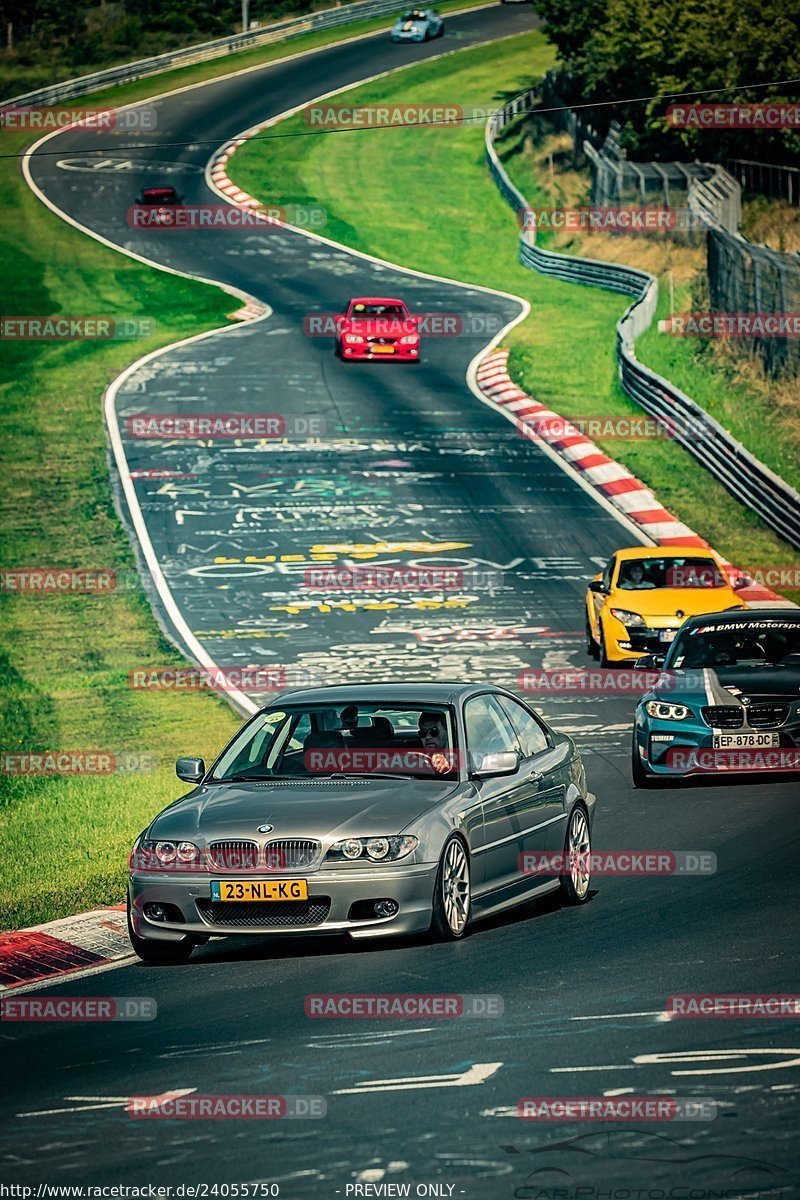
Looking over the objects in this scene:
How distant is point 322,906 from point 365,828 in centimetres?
45

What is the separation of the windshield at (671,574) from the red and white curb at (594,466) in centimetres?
184

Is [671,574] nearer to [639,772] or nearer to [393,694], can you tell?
[639,772]

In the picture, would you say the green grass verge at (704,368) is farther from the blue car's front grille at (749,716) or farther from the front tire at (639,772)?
the blue car's front grille at (749,716)

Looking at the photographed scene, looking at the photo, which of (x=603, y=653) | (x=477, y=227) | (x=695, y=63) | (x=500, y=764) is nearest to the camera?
(x=500, y=764)

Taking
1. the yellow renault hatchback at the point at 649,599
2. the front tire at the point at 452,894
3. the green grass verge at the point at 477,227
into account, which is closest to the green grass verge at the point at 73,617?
the front tire at the point at 452,894

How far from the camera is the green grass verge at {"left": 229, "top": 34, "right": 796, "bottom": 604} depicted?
112 feet

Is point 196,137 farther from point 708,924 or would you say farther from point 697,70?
point 708,924

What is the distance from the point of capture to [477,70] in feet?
285

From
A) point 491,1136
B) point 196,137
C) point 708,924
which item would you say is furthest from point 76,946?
point 196,137

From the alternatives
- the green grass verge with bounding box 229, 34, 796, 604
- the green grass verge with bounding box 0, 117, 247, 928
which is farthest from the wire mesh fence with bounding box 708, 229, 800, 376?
the green grass verge with bounding box 0, 117, 247, 928

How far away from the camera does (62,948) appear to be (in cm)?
1086

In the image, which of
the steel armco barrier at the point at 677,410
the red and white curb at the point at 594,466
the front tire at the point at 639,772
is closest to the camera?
the front tire at the point at 639,772

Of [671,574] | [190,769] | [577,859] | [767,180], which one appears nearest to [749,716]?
[577,859]

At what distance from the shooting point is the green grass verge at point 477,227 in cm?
3409
